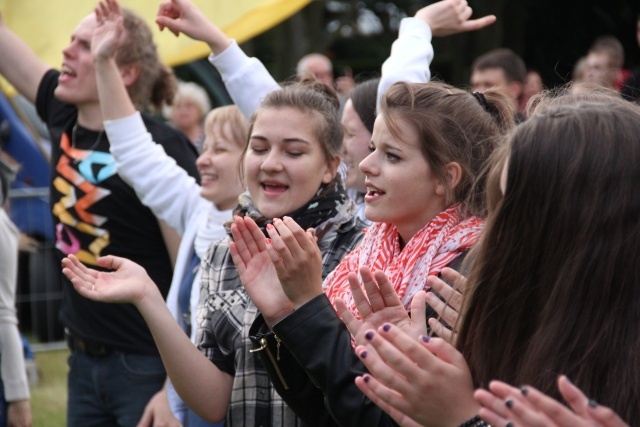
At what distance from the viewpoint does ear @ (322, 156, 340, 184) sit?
3195mm

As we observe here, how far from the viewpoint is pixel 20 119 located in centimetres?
898

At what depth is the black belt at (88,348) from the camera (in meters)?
4.00

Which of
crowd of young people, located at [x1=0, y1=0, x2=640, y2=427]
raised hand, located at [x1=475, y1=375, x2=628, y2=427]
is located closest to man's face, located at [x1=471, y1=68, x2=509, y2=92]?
crowd of young people, located at [x1=0, y1=0, x2=640, y2=427]

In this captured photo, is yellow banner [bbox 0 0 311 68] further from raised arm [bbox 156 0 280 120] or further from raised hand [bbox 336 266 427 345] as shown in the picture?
raised hand [bbox 336 266 427 345]

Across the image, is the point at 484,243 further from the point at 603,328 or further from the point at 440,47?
the point at 440,47

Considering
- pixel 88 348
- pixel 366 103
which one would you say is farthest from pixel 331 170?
pixel 88 348

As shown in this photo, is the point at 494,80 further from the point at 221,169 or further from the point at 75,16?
the point at 221,169

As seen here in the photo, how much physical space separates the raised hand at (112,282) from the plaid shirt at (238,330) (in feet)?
0.95

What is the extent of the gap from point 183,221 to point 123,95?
0.56 metres

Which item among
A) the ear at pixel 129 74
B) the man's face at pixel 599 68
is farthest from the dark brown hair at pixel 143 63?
the man's face at pixel 599 68

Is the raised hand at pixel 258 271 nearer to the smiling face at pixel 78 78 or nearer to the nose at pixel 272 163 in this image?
the nose at pixel 272 163

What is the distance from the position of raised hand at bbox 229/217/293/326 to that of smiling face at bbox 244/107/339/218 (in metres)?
0.61

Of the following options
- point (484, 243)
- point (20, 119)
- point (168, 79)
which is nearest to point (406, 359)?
point (484, 243)

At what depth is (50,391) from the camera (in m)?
7.23
